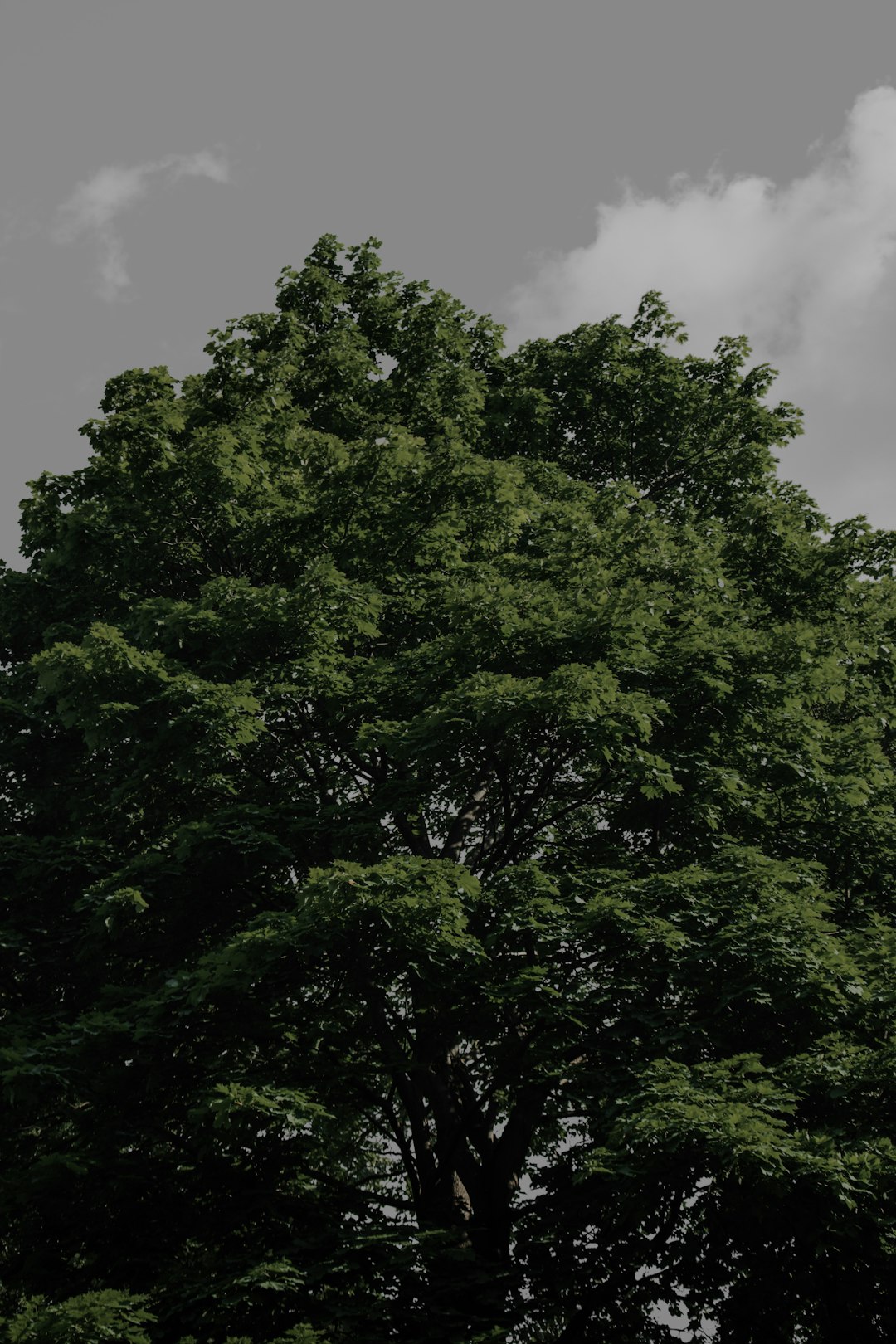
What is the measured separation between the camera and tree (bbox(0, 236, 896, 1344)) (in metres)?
11.0

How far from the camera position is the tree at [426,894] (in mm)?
10953

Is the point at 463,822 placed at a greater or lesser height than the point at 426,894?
greater

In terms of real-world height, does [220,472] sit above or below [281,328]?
below

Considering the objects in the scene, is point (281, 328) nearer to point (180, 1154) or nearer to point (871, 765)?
point (871, 765)

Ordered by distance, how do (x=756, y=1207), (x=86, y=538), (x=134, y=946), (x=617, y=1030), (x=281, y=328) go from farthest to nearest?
1. (x=281, y=328)
2. (x=86, y=538)
3. (x=134, y=946)
4. (x=617, y=1030)
5. (x=756, y=1207)

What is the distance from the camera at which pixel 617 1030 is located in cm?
1218

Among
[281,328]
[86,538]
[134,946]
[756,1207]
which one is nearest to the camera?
[756,1207]

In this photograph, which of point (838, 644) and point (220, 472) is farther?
point (838, 644)

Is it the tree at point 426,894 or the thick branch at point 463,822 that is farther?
the thick branch at point 463,822

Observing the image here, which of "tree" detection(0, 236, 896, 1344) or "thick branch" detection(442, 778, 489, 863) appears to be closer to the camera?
"tree" detection(0, 236, 896, 1344)

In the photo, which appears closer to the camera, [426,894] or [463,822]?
[426,894]

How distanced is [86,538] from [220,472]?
2152 mm

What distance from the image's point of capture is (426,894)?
11.1m

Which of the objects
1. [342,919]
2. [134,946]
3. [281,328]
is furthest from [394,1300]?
[281,328]
